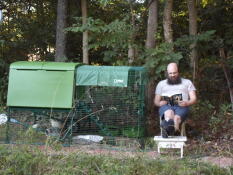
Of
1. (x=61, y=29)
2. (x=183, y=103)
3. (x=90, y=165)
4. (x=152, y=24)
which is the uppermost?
(x=61, y=29)

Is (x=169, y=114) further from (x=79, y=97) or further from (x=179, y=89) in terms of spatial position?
(x=79, y=97)

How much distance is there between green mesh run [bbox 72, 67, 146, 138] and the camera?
6629mm

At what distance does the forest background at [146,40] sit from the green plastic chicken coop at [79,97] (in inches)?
43.1

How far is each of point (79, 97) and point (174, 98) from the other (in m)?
1.54

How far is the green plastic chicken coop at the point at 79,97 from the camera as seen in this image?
260 inches

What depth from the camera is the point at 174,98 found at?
662cm

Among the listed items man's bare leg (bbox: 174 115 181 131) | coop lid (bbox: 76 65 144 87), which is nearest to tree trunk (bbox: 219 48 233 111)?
man's bare leg (bbox: 174 115 181 131)

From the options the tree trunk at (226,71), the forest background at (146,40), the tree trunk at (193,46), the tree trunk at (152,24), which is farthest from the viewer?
the tree trunk at (193,46)

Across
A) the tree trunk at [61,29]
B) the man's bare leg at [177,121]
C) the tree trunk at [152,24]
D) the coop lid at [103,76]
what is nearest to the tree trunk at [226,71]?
the tree trunk at [152,24]

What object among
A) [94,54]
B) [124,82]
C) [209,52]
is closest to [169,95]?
[124,82]

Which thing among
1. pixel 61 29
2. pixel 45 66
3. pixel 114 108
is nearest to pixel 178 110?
pixel 114 108

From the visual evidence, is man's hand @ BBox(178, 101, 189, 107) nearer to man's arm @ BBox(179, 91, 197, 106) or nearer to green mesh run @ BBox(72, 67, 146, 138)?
man's arm @ BBox(179, 91, 197, 106)

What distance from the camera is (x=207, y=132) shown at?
7582 millimetres

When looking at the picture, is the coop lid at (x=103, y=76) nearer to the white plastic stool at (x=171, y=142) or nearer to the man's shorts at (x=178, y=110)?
the man's shorts at (x=178, y=110)
